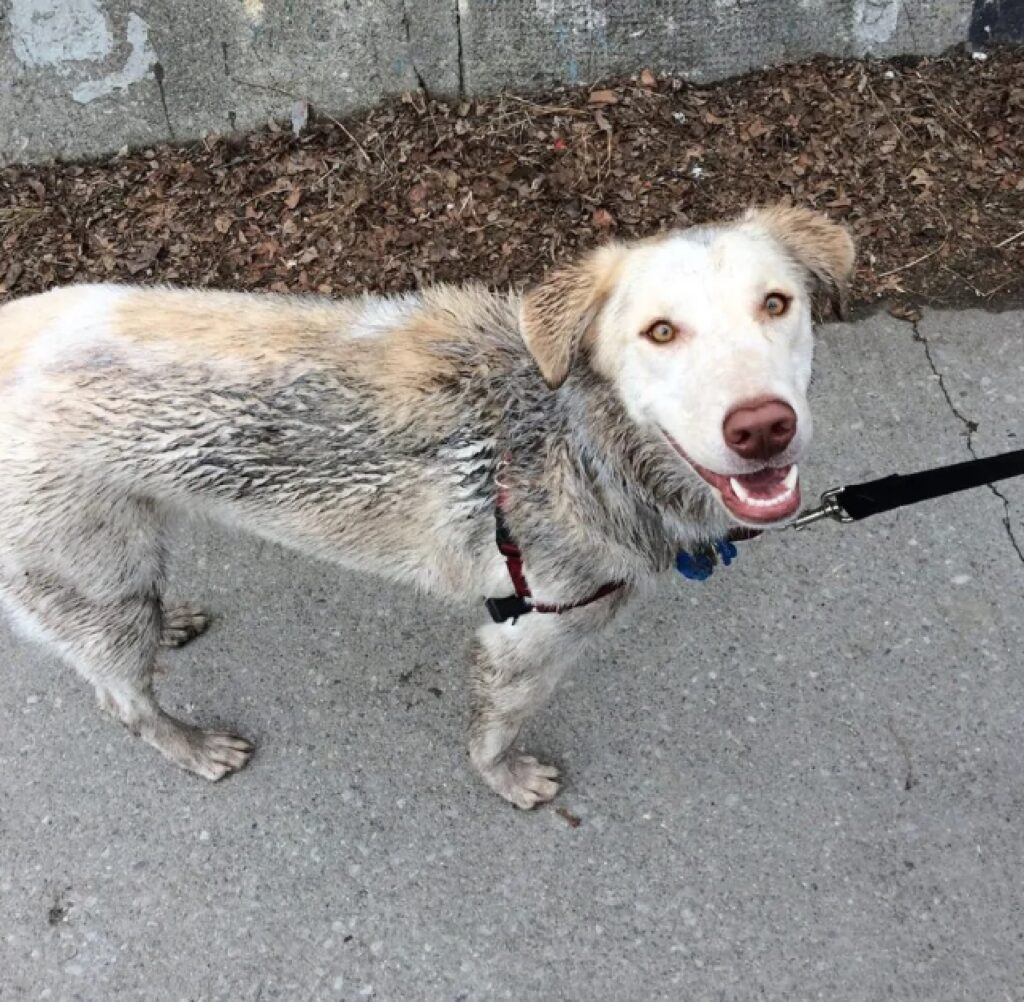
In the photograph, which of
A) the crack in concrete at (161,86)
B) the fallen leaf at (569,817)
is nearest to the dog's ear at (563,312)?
the fallen leaf at (569,817)

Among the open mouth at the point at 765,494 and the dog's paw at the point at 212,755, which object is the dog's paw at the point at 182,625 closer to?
the dog's paw at the point at 212,755

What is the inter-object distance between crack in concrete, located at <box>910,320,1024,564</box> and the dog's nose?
212cm

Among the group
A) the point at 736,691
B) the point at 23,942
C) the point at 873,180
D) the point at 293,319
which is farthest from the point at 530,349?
the point at 873,180

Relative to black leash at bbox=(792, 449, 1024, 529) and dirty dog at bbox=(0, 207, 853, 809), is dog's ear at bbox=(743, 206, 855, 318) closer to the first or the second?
dirty dog at bbox=(0, 207, 853, 809)

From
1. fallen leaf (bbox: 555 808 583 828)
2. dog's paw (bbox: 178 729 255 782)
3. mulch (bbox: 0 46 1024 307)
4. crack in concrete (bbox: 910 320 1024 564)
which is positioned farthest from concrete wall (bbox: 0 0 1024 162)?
fallen leaf (bbox: 555 808 583 828)

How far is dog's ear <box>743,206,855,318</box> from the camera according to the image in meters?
2.34

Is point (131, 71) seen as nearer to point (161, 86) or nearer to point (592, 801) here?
point (161, 86)

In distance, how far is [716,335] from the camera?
6.46 ft

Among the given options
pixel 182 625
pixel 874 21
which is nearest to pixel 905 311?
pixel 874 21

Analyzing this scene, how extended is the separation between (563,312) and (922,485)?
1066mm

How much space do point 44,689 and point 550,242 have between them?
9.68ft

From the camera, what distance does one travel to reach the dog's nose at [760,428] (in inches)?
71.2

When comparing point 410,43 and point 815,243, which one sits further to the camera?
point 410,43

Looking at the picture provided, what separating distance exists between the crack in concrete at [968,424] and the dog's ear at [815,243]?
1.62 metres
